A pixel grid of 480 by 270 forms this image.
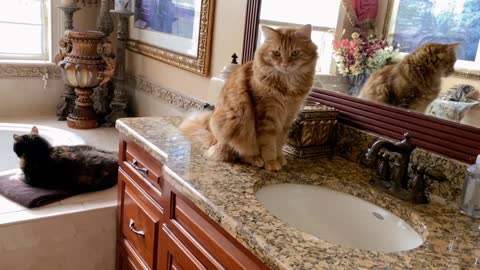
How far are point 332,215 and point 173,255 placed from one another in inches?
19.3

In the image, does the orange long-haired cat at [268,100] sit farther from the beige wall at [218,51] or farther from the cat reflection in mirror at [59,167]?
the cat reflection in mirror at [59,167]

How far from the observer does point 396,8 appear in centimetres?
135

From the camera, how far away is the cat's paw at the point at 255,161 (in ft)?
4.45

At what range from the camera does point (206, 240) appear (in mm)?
1123

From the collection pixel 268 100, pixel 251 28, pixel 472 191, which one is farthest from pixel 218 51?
pixel 472 191

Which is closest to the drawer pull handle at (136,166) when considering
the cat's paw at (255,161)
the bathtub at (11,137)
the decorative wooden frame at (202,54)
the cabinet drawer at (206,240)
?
the cabinet drawer at (206,240)

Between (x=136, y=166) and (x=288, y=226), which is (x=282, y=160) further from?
(x=136, y=166)

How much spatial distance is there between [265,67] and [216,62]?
0.88 meters

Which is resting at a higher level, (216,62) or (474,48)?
(474,48)

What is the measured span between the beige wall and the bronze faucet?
972 millimetres

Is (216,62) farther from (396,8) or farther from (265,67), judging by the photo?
(396,8)

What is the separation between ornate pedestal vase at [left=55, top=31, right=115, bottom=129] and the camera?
9.18 feet

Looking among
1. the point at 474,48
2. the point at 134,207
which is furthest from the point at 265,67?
the point at 134,207

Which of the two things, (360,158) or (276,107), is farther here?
(360,158)
